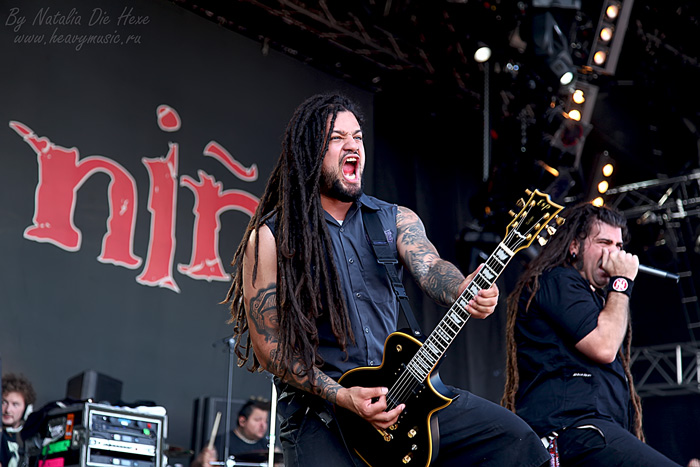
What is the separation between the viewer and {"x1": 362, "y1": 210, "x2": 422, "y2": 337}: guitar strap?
8.81 feet

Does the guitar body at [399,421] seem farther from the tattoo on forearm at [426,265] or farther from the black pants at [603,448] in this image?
the black pants at [603,448]

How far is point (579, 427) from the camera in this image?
3197 millimetres

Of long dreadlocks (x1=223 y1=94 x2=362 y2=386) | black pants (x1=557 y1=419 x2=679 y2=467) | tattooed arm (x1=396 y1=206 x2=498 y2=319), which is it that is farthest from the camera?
black pants (x1=557 y1=419 x2=679 y2=467)

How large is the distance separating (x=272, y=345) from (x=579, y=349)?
4.73 ft

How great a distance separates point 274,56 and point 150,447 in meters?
4.24

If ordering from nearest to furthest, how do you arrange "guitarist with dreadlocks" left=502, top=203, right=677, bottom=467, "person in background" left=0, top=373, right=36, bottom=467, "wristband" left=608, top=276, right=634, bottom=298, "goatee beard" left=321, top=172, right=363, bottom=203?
"goatee beard" left=321, top=172, right=363, bottom=203
"guitarist with dreadlocks" left=502, top=203, right=677, bottom=467
"wristband" left=608, top=276, right=634, bottom=298
"person in background" left=0, top=373, right=36, bottom=467

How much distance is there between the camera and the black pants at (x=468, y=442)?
239 cm

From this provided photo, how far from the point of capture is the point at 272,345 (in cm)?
261

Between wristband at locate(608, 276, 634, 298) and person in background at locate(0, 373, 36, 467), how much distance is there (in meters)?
4.17

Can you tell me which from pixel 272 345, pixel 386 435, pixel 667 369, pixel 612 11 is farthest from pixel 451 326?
pixel 667 369

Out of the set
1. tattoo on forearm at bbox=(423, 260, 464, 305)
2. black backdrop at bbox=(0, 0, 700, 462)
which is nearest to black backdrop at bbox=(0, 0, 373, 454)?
black backdrop at bbox=(0, 0, 700, 462)

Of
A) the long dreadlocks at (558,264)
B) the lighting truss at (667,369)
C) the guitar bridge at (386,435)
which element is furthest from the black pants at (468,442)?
the lighting truss at (667,369)

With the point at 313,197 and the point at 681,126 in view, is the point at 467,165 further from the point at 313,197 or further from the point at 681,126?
the point at 313,197

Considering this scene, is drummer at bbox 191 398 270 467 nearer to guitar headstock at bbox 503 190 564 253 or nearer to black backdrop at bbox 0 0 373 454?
black backdrop at bbox 0 0 373 454
